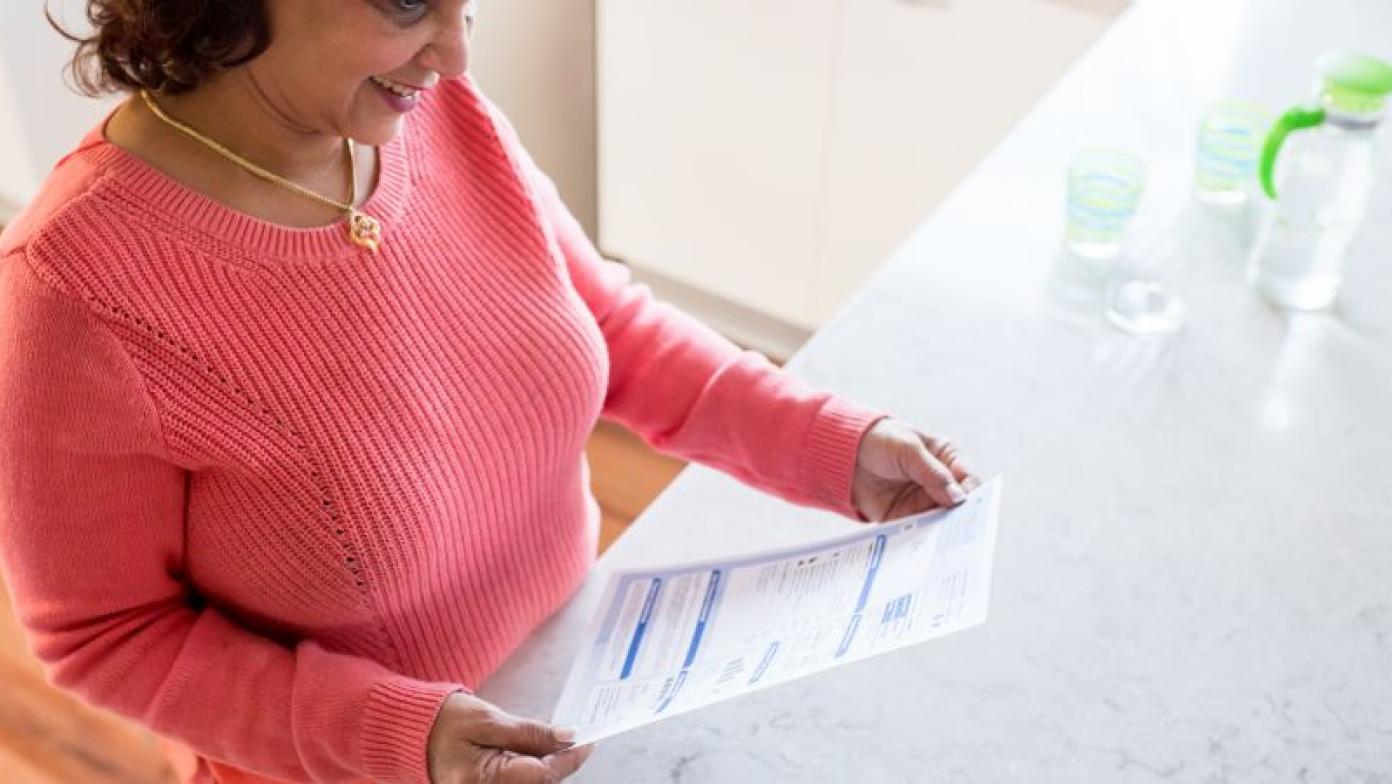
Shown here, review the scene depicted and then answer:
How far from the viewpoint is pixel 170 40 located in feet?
2.66

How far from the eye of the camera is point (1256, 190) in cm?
143

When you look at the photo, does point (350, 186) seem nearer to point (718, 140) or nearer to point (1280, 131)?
point (1280, 131)

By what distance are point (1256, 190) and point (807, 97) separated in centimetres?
103

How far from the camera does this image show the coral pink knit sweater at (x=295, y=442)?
83 centimetres

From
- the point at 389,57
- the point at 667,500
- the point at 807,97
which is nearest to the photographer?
the point at 389,57

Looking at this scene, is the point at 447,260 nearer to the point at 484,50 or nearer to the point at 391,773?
the point at 391,773

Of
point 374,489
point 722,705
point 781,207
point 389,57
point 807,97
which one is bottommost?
point 781,207

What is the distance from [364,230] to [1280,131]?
832 millimetres

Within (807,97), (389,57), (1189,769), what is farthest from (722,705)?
(807,97)

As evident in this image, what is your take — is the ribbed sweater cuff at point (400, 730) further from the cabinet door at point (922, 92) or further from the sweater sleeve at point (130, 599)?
the cabinet door at point (922, 92)

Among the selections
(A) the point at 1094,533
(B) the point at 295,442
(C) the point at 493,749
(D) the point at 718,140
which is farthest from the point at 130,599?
(D) the point at 718,140

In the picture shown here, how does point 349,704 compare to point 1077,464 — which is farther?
point 1077,464

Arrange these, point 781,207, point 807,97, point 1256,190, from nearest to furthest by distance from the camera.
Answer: point 1256,190 → point 807,97 → point 781,207

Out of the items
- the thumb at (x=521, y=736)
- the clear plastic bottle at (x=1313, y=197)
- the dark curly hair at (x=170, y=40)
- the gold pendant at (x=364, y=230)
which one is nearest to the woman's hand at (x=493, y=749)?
the thumb at (x=521, y=736)
